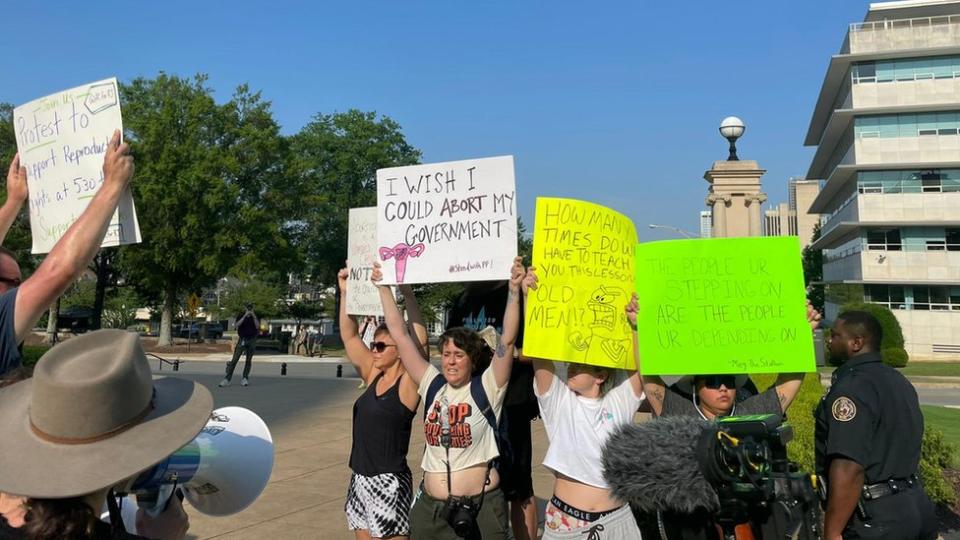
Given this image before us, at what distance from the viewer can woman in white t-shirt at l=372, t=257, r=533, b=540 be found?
13.3 ft

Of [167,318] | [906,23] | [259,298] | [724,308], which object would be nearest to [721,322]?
[724,308]

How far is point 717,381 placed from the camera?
12.3 feet

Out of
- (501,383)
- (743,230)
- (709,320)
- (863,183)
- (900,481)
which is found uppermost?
(863,183)

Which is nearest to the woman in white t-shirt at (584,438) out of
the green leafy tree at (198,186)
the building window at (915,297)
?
the green leafy tree at (198,186)

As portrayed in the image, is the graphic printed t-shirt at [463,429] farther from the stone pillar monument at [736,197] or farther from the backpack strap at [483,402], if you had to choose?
the stone pillar monument at [736,197]

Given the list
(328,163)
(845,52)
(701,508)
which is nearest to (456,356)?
(701,508)

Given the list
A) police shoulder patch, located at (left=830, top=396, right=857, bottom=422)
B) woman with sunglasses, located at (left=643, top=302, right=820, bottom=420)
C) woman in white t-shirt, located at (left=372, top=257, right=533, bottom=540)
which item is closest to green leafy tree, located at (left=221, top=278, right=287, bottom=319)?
woman in white t-shirt, located at (left=372, top=257, right=533, bottom=540)

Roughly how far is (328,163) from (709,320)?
5882 centimetres

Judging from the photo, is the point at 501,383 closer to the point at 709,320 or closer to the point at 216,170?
the point at 709,320

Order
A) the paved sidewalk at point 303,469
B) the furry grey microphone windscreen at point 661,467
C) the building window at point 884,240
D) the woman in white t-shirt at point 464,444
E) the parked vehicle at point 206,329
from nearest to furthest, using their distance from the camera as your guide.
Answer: the furry grey microphone windscreen at point 661,467
the woman in white t-shirt at point 464,444
the paved sidewalk at point 303,469
the building window at point 884,240
the parked vehicle at point 206,329

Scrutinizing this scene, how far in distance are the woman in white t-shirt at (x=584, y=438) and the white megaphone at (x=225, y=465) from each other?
1.57 metres

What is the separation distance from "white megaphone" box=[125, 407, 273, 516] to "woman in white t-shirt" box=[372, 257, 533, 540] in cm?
158

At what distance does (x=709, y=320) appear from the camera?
376cm

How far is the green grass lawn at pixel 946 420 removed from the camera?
12.0m
